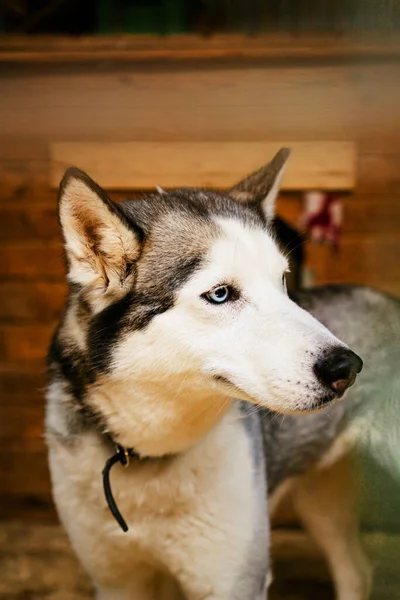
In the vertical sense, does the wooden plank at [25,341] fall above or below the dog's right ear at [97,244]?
below

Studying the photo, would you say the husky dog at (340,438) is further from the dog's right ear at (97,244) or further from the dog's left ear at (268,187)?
the dog's right ear at (97,244)

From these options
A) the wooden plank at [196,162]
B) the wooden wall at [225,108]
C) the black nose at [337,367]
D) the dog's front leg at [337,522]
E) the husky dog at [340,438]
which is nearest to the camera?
the black nose at [337,367]

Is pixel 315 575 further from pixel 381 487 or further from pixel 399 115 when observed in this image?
pixel 399 115

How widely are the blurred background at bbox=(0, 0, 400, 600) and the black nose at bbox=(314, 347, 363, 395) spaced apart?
0.72 feet

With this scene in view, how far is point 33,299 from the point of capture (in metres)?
3.46

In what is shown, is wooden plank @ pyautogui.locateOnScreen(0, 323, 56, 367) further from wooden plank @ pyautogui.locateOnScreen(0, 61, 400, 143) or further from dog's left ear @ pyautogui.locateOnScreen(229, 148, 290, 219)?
dog's left ear @ pyautogui.locateOnScreen(229, 148, 290, 219)

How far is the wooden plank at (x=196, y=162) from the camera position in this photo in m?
2.54

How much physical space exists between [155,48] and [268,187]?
567 mm

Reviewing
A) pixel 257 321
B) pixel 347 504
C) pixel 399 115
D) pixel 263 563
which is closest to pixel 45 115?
pixel 257 321

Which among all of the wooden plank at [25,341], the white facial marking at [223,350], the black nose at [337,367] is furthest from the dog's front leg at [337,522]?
the wooden plank at [25,341]

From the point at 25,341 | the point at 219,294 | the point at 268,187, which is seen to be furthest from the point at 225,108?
the point at 25,341

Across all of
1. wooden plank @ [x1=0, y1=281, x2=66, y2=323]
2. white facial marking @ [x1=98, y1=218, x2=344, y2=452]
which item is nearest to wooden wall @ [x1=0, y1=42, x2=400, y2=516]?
white facial marking @ [x1=98, y1=218, x2=344, y2=452]

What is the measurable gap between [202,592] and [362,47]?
4.76 ft

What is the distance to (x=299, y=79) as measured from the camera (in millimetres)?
2072
